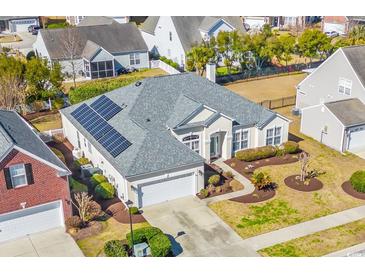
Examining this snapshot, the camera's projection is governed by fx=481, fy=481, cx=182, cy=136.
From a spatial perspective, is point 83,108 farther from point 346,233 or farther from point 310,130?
point 346,233

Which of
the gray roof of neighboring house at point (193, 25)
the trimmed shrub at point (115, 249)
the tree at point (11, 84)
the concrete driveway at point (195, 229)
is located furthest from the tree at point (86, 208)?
the gray roof of neighboring house at point (193, 25)

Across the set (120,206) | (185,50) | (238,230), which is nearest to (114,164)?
(120,206)

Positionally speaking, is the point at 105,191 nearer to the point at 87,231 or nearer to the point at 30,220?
the point at 87,231

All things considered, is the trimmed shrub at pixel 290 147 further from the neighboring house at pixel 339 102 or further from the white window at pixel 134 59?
the white window at pixel 134 59

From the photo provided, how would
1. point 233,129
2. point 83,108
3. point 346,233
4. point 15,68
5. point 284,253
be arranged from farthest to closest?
point 15,68 < point 83,108 < point 233,129 < point 346,233 < point 284,253

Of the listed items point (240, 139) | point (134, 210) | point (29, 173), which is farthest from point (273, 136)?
point (29, 173)

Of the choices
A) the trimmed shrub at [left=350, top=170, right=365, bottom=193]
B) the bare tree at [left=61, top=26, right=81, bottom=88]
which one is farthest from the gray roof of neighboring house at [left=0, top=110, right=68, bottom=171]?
the bare tree at [left=61, top=26, right=81, bottom=88]

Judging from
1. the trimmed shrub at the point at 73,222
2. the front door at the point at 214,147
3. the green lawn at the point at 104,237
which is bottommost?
the green lawn at the point at 104,237
